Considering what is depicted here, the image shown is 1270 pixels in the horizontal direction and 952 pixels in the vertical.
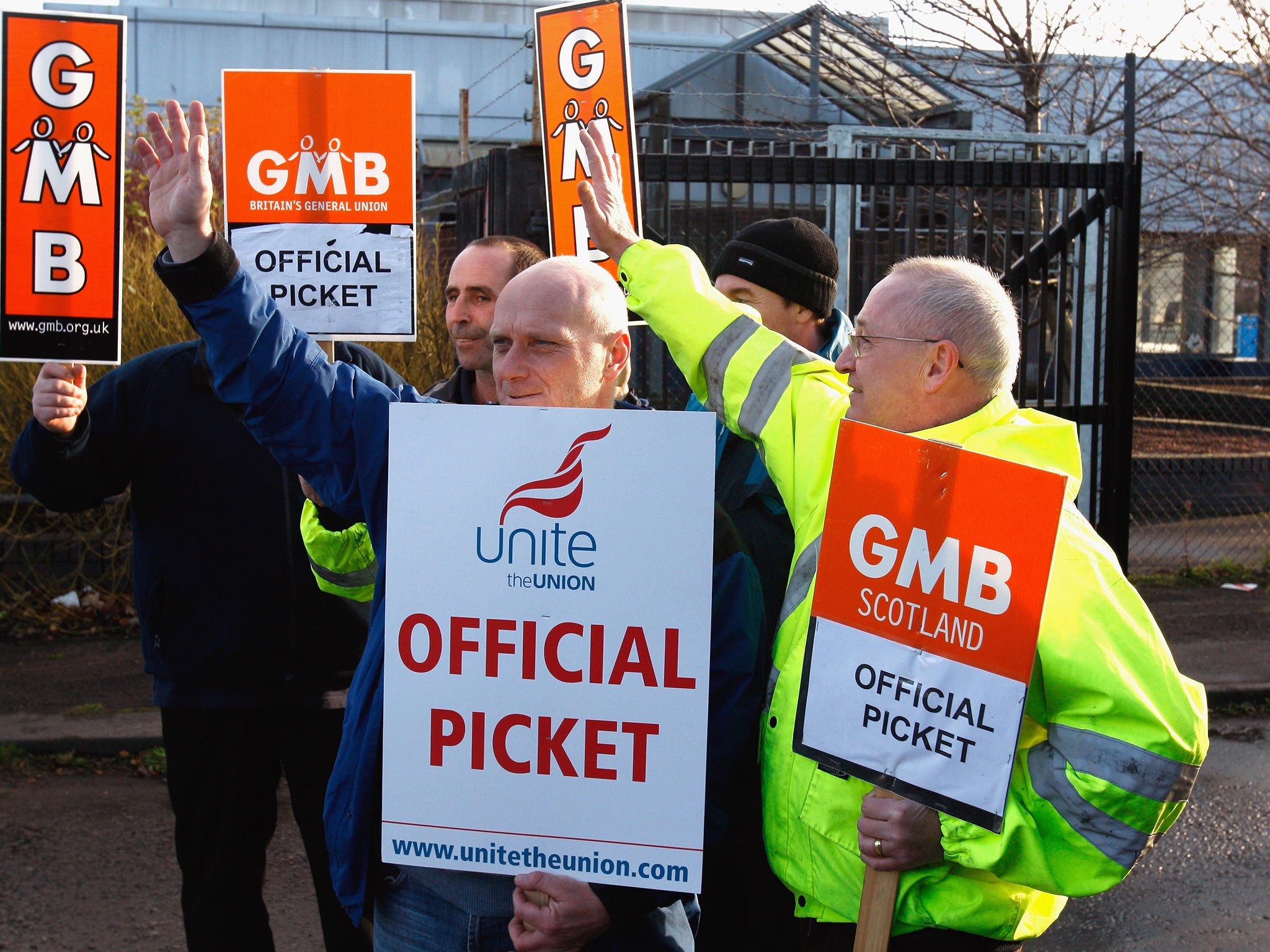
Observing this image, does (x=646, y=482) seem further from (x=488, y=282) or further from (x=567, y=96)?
(x=567, y=96)

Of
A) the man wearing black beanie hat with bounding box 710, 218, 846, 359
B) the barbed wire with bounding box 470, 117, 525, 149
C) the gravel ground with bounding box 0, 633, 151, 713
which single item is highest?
the barbed wire with bounding box 470, 117, 525, 149

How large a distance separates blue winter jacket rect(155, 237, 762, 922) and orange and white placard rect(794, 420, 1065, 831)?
0.65 ft

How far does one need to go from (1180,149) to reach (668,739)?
13.0 m

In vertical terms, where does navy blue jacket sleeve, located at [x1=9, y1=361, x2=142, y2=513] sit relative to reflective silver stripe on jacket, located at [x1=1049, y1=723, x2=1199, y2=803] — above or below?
above

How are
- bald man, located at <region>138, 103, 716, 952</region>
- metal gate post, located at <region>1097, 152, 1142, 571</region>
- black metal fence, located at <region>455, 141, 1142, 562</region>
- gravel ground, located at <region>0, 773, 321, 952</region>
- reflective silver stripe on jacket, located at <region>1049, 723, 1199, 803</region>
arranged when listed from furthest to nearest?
metal gate post, located at <region>1097, 152, 1142, 571</region>, black metal fence, located at <region>455, 141, 1142, 562</region>, gravel ground, located at <region>0, 773, 321, 952</region>, bald man, located at <region>138, 103, 716, 952</region>, reflective silver stripe on jacket, located at <region>1049, 723, 1199, 803</region>

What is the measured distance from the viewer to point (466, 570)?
6.42ft

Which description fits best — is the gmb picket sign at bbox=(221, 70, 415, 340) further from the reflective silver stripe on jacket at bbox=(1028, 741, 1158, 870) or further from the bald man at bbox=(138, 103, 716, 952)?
the reflective silver stripe on jacket at bbox=(1028, 741, 1158, 870)

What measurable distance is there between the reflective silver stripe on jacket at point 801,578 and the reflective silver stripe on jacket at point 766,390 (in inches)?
9.8

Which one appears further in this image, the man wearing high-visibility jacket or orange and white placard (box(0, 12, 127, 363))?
orange and white placard (box(0, 12, 127, 363))

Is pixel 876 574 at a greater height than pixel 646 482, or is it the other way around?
pixel 646 482

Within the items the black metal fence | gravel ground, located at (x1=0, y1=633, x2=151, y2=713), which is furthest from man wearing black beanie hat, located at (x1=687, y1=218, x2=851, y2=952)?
gravel ground, located at (x1=0, y1=633, x2=151, y2=713)

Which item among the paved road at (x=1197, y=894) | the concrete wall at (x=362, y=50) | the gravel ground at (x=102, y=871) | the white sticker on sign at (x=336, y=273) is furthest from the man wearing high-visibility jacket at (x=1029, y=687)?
the concrete wall at (x=362, y=50)

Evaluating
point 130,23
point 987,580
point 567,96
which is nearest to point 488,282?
point 567,96

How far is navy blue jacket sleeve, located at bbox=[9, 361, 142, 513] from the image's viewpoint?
3.22 metres
